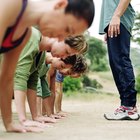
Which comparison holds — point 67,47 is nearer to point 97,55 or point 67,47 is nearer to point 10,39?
point 10,39

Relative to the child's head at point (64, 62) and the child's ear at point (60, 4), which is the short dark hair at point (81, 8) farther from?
the child's head at point (64, 62)

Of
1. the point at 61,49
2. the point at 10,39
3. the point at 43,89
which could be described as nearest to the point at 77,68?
the point at 43,89

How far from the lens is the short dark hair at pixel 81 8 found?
2.00 meters

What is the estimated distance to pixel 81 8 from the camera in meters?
2.01

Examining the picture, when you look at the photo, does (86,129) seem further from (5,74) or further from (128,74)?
(128,74)

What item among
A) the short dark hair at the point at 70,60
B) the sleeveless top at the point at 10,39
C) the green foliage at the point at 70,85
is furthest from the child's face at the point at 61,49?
the green foliage at the point at 70,85

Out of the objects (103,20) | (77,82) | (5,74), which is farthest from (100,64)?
(5,74)

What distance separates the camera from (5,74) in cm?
237

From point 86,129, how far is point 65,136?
15.1 inches

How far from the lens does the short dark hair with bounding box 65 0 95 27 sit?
200 centimetres

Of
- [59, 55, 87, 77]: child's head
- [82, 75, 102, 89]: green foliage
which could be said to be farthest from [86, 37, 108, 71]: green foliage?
[59, 55, 87, 77]: child's head

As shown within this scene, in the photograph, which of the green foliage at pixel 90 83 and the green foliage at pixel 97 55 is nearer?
the green foliage at pixel 90 83

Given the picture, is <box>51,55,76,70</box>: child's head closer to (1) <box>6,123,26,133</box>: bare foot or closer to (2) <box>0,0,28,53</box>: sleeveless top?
(1) <box>6,123,26,133</box>: bare foot

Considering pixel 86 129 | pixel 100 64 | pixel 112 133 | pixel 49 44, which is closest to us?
pixel 112 133
